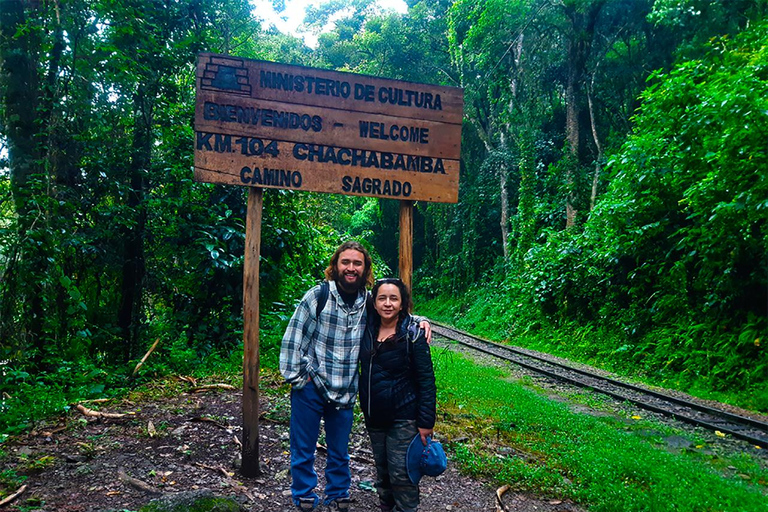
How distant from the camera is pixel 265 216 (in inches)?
336

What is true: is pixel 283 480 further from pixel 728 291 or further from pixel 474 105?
pixel 474 105

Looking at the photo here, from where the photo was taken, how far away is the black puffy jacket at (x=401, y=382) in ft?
10.5

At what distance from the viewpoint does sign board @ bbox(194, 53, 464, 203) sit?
399 centimetres

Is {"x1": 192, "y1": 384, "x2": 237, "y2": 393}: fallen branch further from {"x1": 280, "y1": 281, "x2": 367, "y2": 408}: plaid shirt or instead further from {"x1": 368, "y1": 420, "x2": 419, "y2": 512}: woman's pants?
{"x1": 368, "y1": 420, "x2": 419, "y2": 512}: woman's pants

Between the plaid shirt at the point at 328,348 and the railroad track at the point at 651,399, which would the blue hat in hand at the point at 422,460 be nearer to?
the plaid shirt at the point at 328,348

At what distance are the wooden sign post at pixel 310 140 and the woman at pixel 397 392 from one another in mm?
767

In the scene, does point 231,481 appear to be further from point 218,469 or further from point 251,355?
point 251,355

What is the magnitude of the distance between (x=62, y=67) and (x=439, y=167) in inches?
206

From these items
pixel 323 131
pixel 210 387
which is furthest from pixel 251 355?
pixel 210 387

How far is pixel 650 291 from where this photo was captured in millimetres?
12680

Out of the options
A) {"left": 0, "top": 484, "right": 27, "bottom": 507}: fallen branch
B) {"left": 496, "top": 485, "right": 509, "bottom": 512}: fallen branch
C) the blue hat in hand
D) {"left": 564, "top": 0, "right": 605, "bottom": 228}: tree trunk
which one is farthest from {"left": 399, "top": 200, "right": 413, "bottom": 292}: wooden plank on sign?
{"left": 564, "top": 0, "right": 605, "bottom": 228}: tree trunk

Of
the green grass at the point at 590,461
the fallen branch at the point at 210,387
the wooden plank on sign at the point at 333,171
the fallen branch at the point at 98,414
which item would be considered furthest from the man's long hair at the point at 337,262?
the fallen branch at the point at 210,387

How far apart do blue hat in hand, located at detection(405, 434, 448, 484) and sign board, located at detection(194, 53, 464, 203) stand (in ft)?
6.43

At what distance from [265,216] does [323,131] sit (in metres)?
4.64
